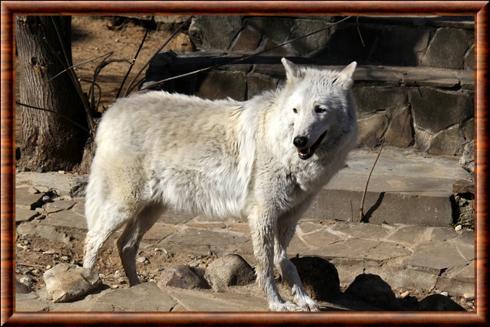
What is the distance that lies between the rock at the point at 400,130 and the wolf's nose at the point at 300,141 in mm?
4227

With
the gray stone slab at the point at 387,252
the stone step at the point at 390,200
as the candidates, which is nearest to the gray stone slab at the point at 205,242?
the stone step at the point at 390,200

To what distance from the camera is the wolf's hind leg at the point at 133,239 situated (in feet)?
22.5

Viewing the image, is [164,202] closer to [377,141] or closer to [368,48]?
[377,141]

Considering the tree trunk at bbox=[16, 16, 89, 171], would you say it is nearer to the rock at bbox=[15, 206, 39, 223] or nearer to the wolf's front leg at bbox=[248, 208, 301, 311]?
the rock at bbox=[15, 206, 39, 223]

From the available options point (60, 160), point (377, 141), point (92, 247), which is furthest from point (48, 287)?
point (377, 141)

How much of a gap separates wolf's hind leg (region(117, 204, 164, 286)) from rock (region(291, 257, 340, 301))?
1113 millimetres

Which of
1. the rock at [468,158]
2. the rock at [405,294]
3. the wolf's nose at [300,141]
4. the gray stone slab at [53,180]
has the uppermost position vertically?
the wolf's nose at [300,141]

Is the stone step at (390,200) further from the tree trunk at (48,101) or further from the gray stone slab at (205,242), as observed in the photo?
the tree trunk at (48,101)

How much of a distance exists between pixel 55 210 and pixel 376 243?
286 centimetres

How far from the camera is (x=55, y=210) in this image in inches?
328

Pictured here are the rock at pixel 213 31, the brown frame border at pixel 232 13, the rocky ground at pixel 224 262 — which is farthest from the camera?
→ the rock at pixel 213 31

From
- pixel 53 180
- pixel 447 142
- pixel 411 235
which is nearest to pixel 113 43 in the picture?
pixel 53 180

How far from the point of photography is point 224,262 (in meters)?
6.79

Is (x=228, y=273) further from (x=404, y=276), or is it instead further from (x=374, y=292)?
(x=404, y=276)
